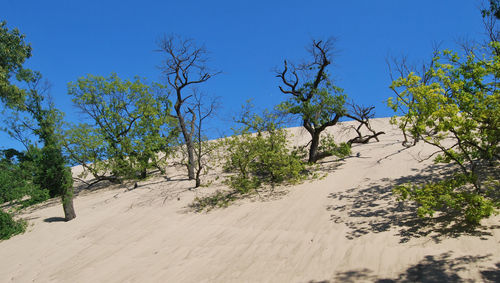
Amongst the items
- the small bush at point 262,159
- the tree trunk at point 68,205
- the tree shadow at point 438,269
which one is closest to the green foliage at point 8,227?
the tree trunk at point 68,205

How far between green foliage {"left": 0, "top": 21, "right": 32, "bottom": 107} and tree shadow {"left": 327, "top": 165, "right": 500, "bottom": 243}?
1161 centimetres

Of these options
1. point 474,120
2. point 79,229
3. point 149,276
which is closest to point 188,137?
point 79,229

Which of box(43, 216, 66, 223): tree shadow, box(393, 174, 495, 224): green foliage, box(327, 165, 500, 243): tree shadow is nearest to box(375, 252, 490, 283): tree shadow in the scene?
box(327, 165, 500, 243): tree shadow

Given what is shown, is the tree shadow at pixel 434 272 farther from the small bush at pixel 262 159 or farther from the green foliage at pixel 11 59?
the green foliage at pixel 11 59

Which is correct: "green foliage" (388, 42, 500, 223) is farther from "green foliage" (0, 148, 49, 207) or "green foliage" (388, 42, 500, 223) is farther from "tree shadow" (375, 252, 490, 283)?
"green foliage" (0, 148, 49, 207)

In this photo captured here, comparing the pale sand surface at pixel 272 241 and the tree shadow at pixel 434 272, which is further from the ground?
the pale sand surface at pixel 272 241

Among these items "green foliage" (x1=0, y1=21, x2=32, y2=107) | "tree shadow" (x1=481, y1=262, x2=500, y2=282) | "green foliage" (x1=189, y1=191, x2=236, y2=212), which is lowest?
"tree shadow" (x1=481, y1=262, x2=500, y2=282)

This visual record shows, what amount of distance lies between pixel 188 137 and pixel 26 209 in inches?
373

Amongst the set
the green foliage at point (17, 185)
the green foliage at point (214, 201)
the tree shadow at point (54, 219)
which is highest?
the green foliage at point (17, 185)

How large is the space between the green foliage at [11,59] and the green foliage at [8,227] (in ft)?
13.8

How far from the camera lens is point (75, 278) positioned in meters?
6.29

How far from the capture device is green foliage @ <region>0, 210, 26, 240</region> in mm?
10075

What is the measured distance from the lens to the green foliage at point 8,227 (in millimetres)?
10075

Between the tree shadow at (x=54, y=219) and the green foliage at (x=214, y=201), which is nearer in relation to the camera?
the green foliage at (x=214, y=201)
